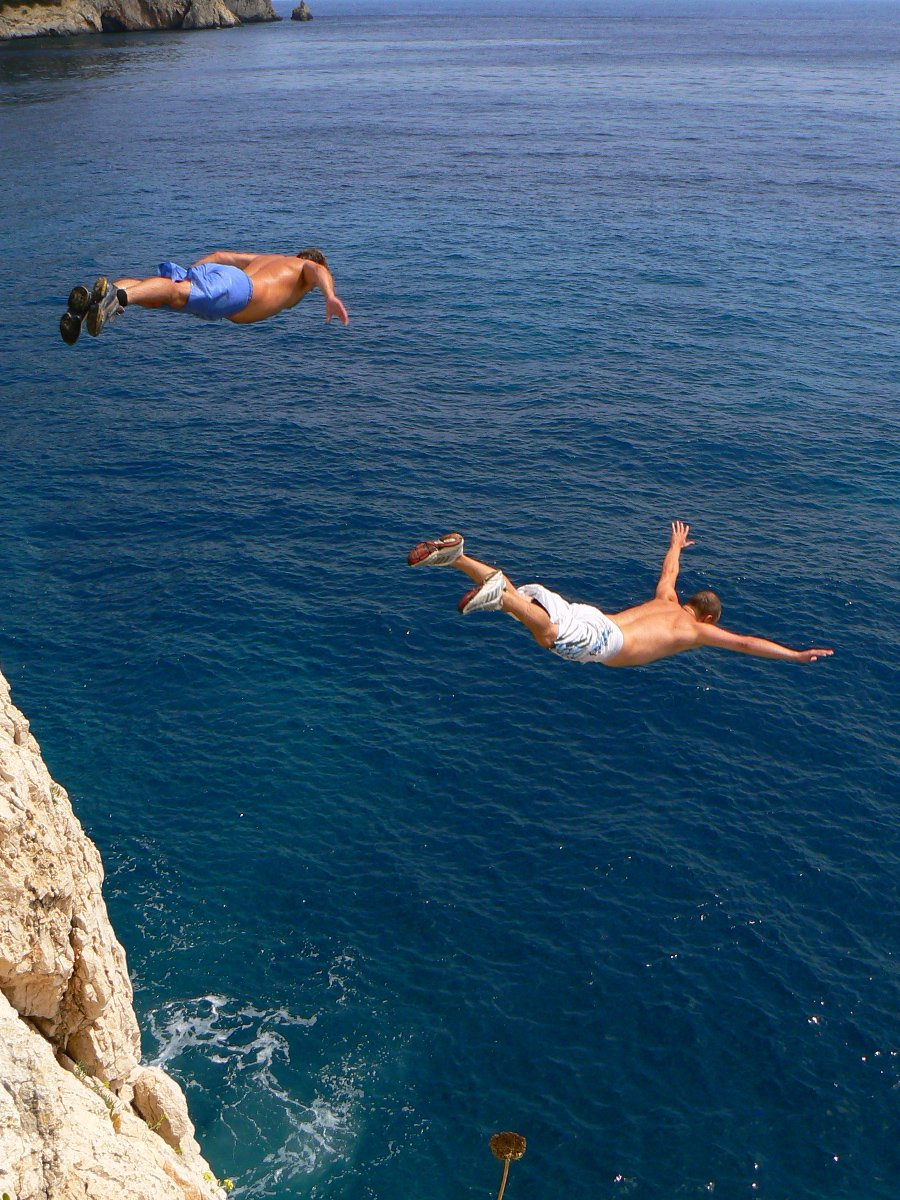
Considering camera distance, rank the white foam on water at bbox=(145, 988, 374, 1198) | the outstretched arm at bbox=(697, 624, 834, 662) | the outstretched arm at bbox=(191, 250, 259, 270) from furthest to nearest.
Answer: the white foam on water at bbox=(145, 988, 374, 1198), the outstretched arm at bbox=(191, 250, 259, 270), the outstretched arm at bbox=(697, 624, 834, 662)

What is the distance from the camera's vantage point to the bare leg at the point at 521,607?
18669mm

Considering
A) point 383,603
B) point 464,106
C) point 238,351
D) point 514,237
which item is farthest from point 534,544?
point 464,106

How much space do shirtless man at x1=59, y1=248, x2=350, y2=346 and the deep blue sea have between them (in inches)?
1046

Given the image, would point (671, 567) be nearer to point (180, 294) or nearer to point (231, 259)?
point (231, 259)

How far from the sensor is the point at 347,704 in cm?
5238

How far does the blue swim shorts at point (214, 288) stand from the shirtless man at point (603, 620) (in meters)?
5.55

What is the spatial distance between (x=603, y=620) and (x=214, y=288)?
910cm

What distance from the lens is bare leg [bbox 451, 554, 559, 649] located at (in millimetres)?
18669

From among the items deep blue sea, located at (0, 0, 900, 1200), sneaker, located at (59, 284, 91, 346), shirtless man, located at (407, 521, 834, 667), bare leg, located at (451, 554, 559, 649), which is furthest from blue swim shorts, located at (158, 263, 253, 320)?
deep blue sea, located at (0, 0, 900, 1200)

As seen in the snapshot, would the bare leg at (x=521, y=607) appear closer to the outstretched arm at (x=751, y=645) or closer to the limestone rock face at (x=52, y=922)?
the outstretched arm at (x=751, y=645)

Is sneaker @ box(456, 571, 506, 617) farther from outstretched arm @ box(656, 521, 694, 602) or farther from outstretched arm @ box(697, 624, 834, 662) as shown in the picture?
outstretched arm @ box(656, 521, 694, 602)

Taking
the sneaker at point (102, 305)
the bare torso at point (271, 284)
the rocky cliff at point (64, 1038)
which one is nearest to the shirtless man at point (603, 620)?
the bare torso at point (271, 284)

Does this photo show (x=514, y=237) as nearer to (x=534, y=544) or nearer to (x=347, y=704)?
(x=534, y=544)

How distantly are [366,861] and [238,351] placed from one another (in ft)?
184
